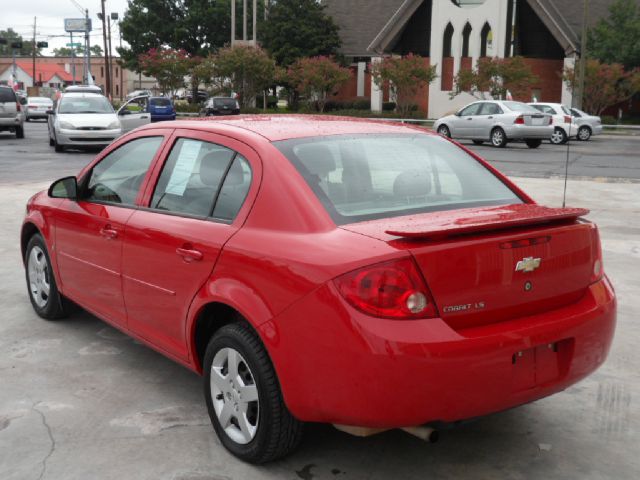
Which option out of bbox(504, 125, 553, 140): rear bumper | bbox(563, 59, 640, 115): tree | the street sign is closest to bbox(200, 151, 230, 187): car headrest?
bbox(504, 125, 553, 140): rear bumper

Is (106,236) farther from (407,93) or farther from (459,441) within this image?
(407,93)

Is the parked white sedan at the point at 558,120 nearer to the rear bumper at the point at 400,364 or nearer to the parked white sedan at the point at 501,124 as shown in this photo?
the parked white sedan at the point at 501,124

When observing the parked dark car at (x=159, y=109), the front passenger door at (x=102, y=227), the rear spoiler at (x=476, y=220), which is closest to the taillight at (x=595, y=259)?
the rear spoiler at (x=476, y=220)

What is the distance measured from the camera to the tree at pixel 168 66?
56.5 m

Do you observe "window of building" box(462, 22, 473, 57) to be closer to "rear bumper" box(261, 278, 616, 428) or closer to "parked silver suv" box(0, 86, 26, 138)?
"parked silver suv" box(0, 86, 26, 138)

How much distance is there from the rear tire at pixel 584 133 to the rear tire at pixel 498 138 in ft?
18.4

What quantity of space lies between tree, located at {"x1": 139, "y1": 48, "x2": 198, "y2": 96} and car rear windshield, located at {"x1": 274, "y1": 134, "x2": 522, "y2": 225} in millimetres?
53989

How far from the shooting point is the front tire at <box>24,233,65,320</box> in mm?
5953

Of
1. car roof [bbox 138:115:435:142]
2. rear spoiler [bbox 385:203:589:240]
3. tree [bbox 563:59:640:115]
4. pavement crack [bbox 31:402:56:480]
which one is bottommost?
pavement crack [bbox 31:402:56:480]

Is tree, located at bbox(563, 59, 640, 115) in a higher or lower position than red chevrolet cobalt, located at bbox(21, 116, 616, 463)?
higher

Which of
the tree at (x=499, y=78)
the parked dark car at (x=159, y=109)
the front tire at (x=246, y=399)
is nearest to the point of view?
the front tire at (x=246, y=399)

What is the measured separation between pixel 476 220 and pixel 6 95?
93.6 feet

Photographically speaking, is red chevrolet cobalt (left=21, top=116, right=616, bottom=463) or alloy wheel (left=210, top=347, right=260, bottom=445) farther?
alloy wheel (left=210, top=347, right=260, bottom=445)

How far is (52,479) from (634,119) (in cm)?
4663
